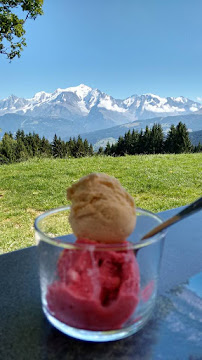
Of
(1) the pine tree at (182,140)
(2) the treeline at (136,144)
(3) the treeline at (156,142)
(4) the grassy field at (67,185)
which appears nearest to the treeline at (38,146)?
(2) the treeline at (136,144)

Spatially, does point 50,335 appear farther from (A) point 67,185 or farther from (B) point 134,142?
(B) point 134,142

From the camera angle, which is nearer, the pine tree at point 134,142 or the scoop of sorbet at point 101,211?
the scoop of sorbet at point 101,211

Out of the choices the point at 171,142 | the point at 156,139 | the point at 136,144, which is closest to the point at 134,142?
the point at 136,144

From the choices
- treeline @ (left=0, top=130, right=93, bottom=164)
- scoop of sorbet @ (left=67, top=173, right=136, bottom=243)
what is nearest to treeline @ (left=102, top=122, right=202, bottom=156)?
treeline @ (left=0, top=130, right=93, bottom=164)

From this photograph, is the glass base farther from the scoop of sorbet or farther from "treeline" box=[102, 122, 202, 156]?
"treeline" box=[102, 122, 202, 156]

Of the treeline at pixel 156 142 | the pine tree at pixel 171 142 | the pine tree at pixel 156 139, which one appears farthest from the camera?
the pine tree at pixel 156 139

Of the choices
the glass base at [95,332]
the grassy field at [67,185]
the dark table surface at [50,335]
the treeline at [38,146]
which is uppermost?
the glass base at [95,332]

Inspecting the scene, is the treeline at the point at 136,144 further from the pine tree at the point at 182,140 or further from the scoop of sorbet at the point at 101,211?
the scoop of sorbet at the point at 101,211
